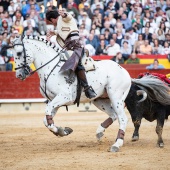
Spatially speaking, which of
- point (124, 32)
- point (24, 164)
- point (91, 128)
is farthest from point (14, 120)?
point (24, 164)

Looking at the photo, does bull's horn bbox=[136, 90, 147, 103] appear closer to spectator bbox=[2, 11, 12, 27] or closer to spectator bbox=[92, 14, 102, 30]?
spectator bbox=[92, 14, 102, 30]

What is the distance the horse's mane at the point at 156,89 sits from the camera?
1107 centimetres

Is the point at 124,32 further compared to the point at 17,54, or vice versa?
the point at 124,32

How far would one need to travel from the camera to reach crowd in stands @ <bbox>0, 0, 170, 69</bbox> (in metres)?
19.5

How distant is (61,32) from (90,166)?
8.92ft

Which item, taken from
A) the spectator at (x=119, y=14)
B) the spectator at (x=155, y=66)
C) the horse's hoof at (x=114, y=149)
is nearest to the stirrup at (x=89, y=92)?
the horse's hoof at (x=114, y=149)

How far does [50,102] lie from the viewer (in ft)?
33.4

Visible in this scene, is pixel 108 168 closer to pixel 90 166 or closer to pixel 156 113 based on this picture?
pixel 90 166

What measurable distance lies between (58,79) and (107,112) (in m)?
1.26

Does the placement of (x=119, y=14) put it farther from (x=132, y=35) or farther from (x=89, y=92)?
(x=89, y=92)

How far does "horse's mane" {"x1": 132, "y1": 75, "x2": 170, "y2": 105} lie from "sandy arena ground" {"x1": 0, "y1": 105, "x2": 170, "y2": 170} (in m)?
0.74

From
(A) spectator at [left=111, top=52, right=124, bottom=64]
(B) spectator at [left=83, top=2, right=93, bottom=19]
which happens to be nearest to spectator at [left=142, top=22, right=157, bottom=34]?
(A) spectator at [left=111, top=52, right=124, bottom=64]

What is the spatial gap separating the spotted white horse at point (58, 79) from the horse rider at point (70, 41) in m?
0.13

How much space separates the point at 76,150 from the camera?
34.2 ft
